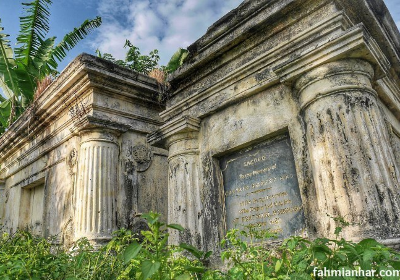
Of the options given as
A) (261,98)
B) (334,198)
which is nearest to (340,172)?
(334,198)

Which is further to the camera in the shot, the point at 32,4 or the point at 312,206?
the point at 32,4

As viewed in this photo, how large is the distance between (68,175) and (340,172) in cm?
488

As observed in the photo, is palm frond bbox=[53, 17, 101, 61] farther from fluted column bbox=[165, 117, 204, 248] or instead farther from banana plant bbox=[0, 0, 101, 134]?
fluted column bbox=[165, 117, 204, 248]

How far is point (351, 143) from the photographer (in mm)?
2643

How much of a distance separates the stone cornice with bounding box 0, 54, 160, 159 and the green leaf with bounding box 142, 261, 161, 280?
4.15 meters

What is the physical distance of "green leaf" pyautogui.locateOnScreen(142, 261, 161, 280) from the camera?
4.57 ft

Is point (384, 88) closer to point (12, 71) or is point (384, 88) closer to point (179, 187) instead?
point (179, 187)

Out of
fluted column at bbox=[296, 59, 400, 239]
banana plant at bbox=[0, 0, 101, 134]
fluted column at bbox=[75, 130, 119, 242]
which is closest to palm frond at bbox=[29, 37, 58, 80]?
banana plant at bbox=[0, 0, 101, 134]

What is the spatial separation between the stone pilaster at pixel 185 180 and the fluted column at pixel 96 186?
140cm

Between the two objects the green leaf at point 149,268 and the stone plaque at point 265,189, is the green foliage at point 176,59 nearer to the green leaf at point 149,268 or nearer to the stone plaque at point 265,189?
the stone plaque at point 265,189

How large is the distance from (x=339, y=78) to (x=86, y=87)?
4280 mm

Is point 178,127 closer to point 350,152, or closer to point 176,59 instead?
point 350,152

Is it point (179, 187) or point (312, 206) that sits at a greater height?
point (179, 187)

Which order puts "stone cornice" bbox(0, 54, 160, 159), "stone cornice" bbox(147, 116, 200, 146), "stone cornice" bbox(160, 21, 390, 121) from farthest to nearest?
"stone cornice" bbox(0, 54, 160, 159) → "stone cornice" bbox(147, 116, 200, 146) → "stone cornice" bbox(160, 21, 390, 121)
